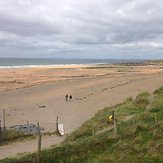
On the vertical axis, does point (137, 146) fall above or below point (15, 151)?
above

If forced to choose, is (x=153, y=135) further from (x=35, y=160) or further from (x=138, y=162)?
(x=35, y=160)

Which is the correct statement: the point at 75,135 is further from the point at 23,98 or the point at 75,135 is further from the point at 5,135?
the point at 23,98

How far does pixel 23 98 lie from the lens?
43.4m

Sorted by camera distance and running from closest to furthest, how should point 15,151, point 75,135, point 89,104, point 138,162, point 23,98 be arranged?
point 138,162 < point 15,151 < point 75,135 < point 89,104 < point 23,98

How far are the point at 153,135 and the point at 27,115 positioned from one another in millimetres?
17777

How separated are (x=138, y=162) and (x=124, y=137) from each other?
129 inches

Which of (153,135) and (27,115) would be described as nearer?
(153,135)

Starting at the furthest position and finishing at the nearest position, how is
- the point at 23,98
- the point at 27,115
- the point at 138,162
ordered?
1. the point at 23,98
2. the point at 27,115
3. the point at 138,162

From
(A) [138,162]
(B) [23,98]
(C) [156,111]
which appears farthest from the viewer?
(B) [23,98]

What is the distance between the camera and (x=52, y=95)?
152 ft

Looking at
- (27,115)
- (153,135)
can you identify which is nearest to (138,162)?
(153,135)

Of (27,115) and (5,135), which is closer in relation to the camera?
(5,135)

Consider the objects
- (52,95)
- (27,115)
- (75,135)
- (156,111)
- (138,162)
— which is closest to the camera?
(138,162)

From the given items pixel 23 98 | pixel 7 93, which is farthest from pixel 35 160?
pixel 7 93
